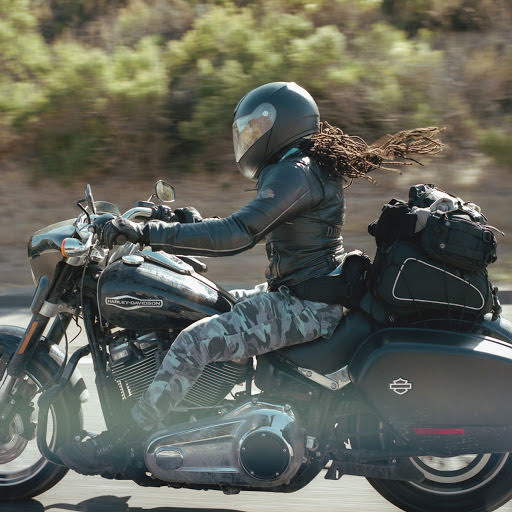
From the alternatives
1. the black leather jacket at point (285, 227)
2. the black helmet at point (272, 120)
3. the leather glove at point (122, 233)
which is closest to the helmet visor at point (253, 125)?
the black helmet at point (272, 120)

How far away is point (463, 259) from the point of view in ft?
9.07

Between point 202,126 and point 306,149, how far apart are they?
6658mm

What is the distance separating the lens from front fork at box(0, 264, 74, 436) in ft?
10.4

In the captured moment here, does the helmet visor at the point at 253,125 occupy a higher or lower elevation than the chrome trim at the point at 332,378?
higher

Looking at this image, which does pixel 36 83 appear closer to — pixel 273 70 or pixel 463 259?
pixel 273 70

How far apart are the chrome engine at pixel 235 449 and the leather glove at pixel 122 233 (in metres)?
0.72

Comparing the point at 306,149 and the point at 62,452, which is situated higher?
the point at 306,149

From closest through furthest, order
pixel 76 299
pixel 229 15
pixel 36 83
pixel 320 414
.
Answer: pixel 320 414, pixel 76 299, pixel 36 83, pixel 229 15

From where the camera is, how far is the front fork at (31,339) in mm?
→ 3184

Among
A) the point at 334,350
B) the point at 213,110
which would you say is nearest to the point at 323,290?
the point at 334,350

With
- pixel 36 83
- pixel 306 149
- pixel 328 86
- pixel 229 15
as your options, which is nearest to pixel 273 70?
pixel 328 86

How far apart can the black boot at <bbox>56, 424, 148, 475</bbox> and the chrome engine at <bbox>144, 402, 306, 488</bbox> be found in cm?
10

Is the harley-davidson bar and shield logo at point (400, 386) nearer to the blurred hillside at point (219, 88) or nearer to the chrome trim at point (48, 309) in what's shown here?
the chrome trim at point (48, 309)

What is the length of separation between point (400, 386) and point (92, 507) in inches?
53.7
